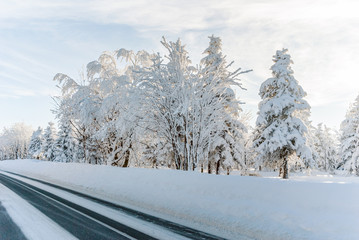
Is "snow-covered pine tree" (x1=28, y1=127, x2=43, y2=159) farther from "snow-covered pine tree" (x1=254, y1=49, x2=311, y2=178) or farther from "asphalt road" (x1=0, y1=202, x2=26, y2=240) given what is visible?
"asphalt road" (x1=0, y1=202, x2=26, y2=240)

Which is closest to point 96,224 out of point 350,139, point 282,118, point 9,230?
point 9,230

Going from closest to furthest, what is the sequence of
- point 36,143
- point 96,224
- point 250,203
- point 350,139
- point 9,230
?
point 9,230 → point 96,224 → point 250,203 → point 350,139 → point 36,143

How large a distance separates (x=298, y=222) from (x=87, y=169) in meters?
12.2

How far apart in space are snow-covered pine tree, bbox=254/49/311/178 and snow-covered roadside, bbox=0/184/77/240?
774 inches

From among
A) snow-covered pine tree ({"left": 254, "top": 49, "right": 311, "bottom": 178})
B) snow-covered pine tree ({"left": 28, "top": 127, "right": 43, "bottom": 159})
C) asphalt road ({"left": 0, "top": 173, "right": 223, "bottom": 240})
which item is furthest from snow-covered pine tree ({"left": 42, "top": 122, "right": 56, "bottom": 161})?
asphalt road ({"left": 0, "top": 173, "right": 223, "bottom": 240})

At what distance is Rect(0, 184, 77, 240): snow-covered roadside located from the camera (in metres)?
4.76

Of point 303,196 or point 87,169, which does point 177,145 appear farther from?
point 303,196

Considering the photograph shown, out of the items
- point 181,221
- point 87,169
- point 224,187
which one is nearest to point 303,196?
point 224,187

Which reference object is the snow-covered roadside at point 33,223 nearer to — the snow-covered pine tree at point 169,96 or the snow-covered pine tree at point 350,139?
the snow-covered pine tree at point 169,96

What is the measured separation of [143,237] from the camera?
15.7ft

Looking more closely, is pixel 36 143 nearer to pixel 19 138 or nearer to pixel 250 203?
pixel 19 138

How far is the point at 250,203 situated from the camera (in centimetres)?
597

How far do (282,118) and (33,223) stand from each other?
2216 cm

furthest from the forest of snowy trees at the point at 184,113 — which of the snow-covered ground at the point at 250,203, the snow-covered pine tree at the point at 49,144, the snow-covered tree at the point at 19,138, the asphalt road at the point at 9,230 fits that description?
the snow-covered tree at the point at 19,138
